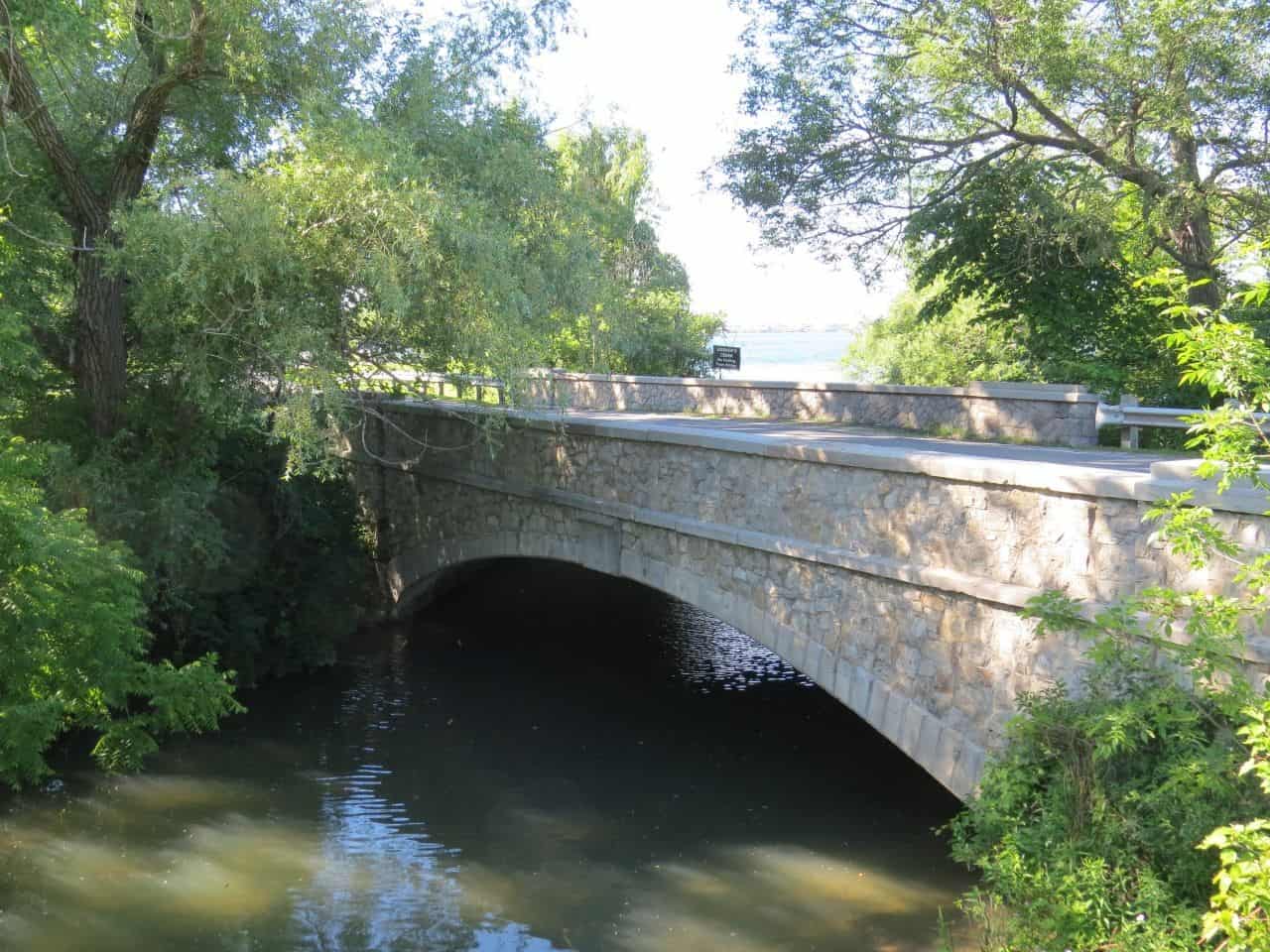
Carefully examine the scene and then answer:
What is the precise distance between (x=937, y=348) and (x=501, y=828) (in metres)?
23.1

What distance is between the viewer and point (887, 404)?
44.9ft

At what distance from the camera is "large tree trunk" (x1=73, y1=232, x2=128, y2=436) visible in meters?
11.9

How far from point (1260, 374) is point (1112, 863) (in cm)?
241

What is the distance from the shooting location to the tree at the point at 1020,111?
1371 centimetres

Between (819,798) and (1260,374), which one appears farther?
(819,798)

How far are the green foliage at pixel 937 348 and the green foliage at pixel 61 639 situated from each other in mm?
12539

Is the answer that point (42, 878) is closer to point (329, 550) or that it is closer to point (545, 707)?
point (545, 707)

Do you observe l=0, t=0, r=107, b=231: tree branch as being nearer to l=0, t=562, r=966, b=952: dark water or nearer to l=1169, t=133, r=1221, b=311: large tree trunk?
l=0, t=562, r=966, b=952: dark water

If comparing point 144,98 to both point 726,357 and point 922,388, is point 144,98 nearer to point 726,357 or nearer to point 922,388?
point 922,388

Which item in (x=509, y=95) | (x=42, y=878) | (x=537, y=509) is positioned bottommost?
(x=42, y=878)

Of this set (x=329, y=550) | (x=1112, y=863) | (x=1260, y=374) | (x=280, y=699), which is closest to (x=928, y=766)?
(x=1112, y=863)

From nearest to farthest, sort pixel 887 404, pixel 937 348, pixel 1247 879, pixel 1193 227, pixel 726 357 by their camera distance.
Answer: pixel 1247 879 < pixel 887 404 < pixel 1193 227 < pixel 726 357 < pixel 937 348

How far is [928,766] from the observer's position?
7730 mm

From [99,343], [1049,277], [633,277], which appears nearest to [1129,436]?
[1049,277]
